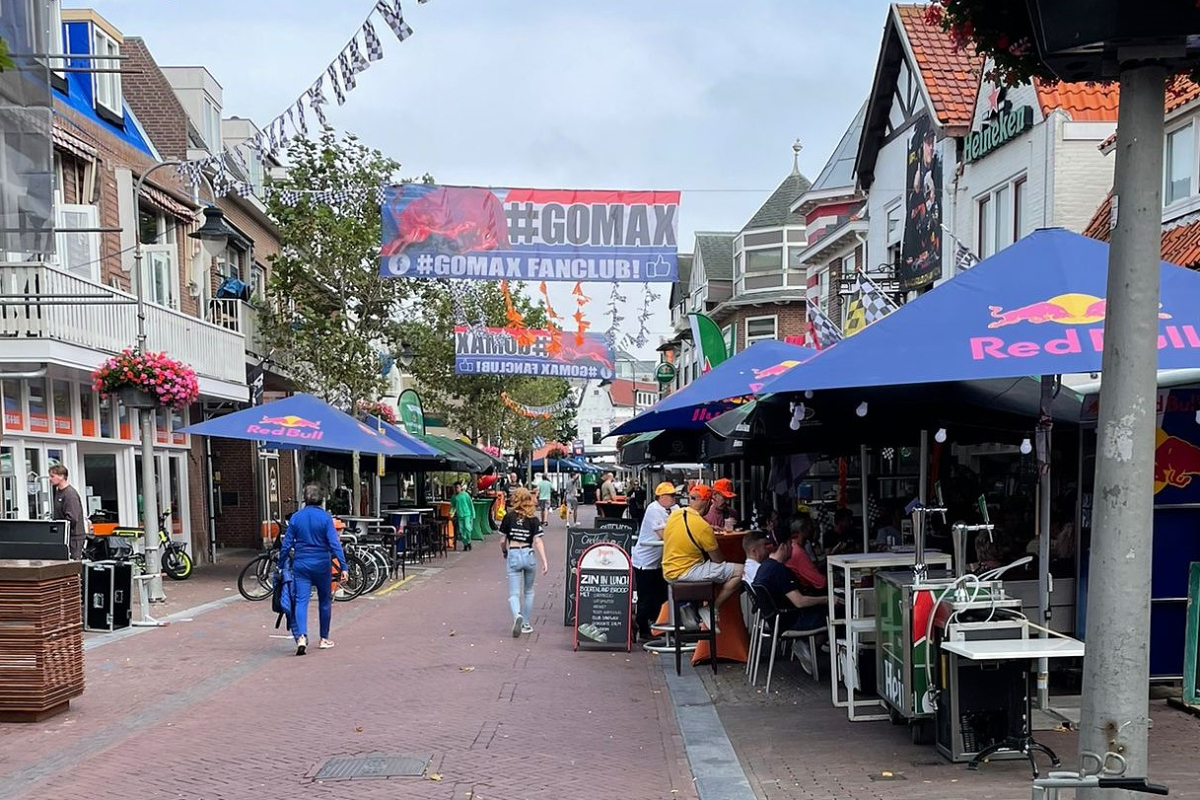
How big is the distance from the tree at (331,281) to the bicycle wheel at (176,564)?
6751 mm

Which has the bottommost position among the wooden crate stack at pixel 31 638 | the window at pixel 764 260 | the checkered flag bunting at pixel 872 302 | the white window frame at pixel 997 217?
the wooden crate stack at pixel 31 638

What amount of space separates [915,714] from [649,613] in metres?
5.91

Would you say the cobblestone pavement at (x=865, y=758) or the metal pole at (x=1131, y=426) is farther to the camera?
the cobblestone pavement at (x=865, y=758)

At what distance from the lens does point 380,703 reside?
9.29 meters

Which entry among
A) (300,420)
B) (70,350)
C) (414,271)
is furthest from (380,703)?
(300,420)

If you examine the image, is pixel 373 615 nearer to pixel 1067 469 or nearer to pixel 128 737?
pixel 128 737

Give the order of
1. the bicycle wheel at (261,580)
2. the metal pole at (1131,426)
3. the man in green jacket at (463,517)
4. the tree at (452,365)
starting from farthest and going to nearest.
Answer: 1. the man in green jacket at (463,517)
2. the tree at (452,365)
3. the bicycle wheel at (261,580)
4. the metal pole at (1131,426)

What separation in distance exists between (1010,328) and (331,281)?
21.3 meters

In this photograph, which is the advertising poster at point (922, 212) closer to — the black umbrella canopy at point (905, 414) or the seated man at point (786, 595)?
the black umbrella canopy at point (905, 414)

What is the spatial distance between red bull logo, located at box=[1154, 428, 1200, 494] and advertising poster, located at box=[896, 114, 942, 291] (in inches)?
479

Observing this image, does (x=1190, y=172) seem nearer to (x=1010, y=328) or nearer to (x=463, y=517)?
(x=1010, y=328)

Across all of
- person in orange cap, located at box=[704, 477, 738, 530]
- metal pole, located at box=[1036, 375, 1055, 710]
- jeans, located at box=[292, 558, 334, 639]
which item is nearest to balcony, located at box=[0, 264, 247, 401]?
jeans, located at box=[292, 558, 334, 639]

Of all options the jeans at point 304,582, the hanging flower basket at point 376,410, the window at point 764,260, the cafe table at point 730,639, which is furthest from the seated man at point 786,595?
the window at point 764,260

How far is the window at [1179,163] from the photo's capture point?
14.4 meters
